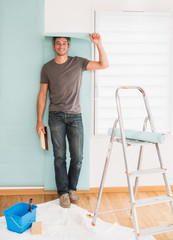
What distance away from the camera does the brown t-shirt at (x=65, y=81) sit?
3.32 meters

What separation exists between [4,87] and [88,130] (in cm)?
107

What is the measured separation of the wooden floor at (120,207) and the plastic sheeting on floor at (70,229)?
15cm

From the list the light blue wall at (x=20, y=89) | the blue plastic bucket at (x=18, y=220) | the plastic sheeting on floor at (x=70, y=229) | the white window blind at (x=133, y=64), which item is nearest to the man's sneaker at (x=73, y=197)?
the plastic sheeting on floor at (x=70, y=229)

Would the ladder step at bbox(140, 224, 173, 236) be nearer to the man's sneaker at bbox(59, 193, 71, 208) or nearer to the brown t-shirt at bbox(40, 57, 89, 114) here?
the man's sneaker at bbox(59, 193, 71, 208)

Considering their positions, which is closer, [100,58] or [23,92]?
[100,58]

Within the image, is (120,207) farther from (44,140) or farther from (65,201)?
(44,140)

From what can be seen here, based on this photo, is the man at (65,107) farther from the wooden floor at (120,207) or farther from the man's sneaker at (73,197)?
the wooden floor at (120,207)

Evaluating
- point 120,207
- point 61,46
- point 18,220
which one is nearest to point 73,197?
point 120,207

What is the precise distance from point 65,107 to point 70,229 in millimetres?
1263

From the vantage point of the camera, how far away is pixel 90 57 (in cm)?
351

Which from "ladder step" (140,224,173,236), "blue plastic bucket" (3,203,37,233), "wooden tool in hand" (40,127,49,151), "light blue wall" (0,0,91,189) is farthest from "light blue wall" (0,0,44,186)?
"ladder step" (140,224,173,236)

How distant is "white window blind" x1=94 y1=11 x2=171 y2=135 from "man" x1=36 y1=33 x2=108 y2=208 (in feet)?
0.96

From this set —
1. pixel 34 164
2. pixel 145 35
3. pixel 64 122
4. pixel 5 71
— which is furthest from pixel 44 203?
pixel 145 35

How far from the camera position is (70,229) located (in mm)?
2658
